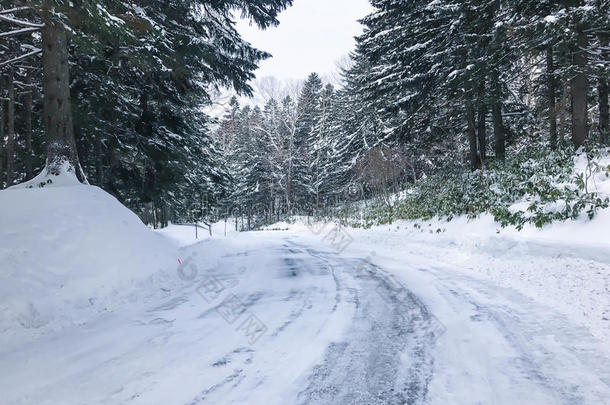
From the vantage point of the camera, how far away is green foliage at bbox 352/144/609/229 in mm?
7038

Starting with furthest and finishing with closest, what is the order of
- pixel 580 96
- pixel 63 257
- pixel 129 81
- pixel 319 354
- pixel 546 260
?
pixel 129 81
pixel 580 96
pixel 546 260
pixel 63 257
pixel 319 354

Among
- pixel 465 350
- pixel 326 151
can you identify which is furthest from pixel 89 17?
pixel 326 151

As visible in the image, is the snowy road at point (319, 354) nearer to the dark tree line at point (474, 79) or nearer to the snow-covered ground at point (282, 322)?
the snow-covered ground at point (282, 322)

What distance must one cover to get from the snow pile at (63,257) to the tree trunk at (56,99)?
28.3 inches

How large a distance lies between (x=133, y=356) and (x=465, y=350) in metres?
3.17

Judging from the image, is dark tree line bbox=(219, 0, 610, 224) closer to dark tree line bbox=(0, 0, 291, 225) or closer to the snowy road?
dark tree line bbox=(0, 0, 291, 225)

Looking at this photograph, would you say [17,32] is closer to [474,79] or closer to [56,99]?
Answer: [56,99]

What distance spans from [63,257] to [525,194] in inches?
422

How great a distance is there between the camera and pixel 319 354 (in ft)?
10.1

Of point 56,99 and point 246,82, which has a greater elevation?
point 246,82

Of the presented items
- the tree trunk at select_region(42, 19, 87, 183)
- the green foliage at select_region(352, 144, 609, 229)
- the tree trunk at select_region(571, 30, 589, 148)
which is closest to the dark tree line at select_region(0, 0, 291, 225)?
the tree trunk at select_region(42, 19, 87, 183)

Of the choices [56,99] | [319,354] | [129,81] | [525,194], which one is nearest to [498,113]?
[525,194]

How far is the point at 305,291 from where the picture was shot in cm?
566

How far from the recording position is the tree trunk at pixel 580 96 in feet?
30.5
